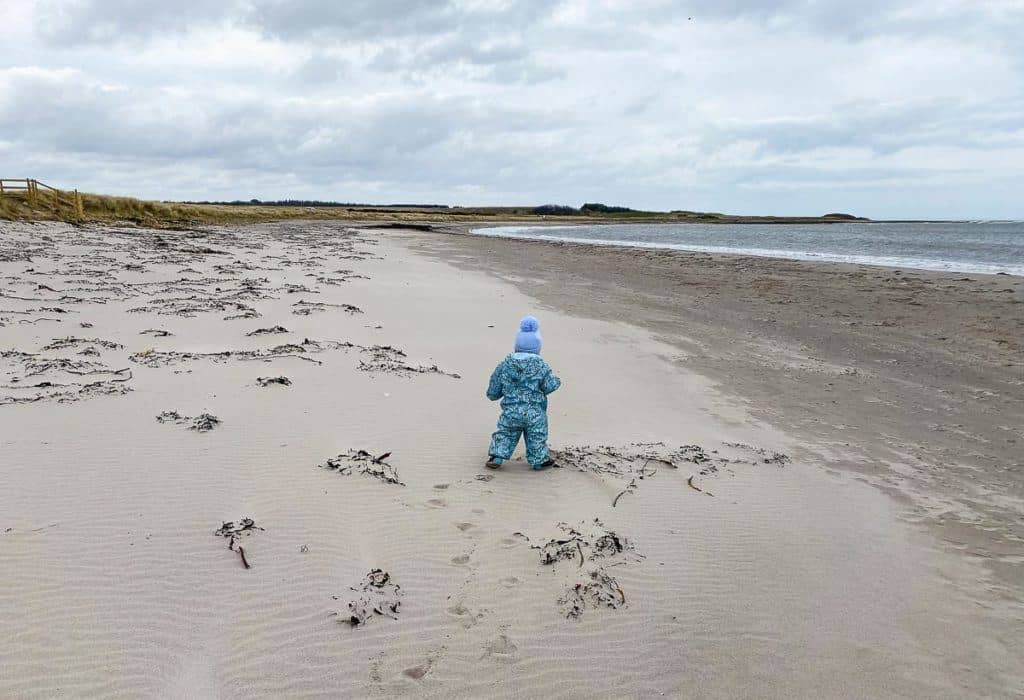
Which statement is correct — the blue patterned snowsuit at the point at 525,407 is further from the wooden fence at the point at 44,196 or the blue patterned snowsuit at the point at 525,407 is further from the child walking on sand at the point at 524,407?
the wooden fence at the point at 44,196

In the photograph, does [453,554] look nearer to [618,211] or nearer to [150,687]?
[150,687]

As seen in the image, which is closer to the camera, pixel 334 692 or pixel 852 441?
pixel 334 692

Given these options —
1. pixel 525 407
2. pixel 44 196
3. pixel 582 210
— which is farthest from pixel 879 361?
pixel 582 210

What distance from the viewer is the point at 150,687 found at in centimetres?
288

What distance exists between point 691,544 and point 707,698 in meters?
1.43

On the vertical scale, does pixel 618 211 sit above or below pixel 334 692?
above

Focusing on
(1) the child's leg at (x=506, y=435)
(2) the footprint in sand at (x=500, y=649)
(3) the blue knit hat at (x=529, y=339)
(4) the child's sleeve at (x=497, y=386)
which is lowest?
(2) the footprint in sand at (x=500, y=649)

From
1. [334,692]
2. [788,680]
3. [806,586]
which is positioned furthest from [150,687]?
[806,586]

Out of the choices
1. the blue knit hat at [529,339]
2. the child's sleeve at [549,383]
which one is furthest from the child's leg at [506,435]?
the blue knit hat at [529,339]

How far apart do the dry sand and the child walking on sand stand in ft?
0.70

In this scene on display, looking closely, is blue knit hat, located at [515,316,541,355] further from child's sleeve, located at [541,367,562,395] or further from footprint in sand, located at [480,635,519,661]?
footprint in sand, located at [480,635,519,661]

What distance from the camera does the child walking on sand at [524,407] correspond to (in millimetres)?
5422

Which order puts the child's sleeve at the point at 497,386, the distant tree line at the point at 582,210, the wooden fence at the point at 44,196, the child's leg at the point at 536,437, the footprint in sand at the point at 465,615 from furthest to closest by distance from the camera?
the distant tree line at the point at 582,210 → the wooden fence at the point at 44,196 → the child's sleeve at the point at 497,386 → the child's leg at the point at 536,437 → the footprint in sand at the point at 465,615

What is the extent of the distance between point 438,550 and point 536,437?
159 centimetres
